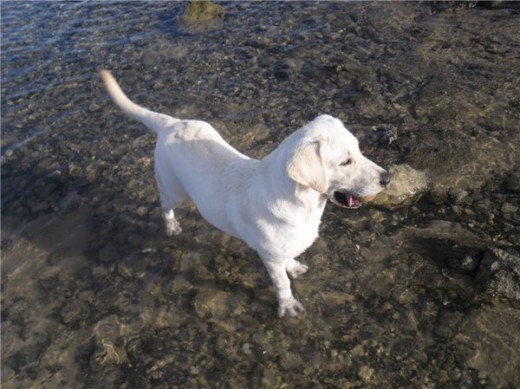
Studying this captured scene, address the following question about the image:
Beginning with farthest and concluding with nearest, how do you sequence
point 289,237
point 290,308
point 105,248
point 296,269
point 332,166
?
1. point 105,248
2. point 296,269
3. point 290,308
4. point 289,237
5. point 332,166

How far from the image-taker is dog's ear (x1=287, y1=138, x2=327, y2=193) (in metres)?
3.21

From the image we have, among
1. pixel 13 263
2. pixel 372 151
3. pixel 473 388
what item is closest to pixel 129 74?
pixel 13 263

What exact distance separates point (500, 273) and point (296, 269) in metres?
1.98

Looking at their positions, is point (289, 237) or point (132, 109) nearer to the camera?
point (289, 237)

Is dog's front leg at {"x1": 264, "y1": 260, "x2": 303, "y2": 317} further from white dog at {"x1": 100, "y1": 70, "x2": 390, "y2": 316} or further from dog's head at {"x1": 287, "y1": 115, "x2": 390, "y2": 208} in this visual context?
dog's head at {"x1": 287, "y1": 115, "x2": 390, "y2": 208}

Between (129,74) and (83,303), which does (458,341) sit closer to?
(83,303)

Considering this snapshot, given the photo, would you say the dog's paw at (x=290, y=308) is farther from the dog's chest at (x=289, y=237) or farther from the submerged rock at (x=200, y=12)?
the submerged rock at (x=200, y=12)

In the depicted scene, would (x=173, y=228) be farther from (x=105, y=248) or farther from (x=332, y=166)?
(x=332, y=166)

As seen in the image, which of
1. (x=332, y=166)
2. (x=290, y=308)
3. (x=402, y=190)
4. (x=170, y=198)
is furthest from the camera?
(x=402, y=190)

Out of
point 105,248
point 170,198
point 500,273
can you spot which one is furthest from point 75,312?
point 500,273

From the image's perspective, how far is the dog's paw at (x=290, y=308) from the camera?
4641mm

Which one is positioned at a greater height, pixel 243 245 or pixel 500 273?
pixel 500 273

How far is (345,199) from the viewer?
A: 12.1ft

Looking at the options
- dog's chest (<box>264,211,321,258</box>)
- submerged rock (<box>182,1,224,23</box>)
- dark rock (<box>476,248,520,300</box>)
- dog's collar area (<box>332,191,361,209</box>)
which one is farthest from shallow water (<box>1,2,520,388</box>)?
dog's collar area (<box>332,191,361,209</box>)
